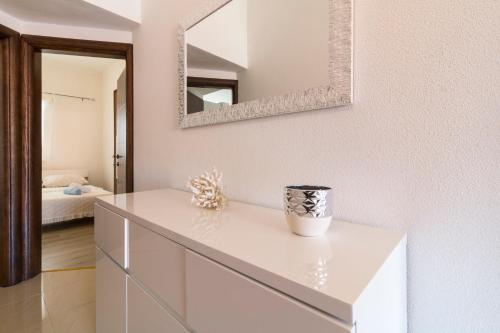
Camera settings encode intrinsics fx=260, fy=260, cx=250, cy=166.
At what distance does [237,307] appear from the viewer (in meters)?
0.55

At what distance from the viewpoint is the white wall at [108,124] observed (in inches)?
184

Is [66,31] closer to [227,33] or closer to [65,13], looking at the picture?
[65,13]

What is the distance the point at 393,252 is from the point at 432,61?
1.66 feet

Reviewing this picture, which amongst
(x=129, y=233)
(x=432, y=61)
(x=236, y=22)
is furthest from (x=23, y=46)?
(x=432, y=61)

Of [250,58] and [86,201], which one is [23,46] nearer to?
[250,58]

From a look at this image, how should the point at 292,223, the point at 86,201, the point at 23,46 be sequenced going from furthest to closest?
the point at 86,201 < the point at 23,46 < the point at 292,223

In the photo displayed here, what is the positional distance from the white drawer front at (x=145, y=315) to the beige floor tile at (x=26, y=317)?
1.02 m

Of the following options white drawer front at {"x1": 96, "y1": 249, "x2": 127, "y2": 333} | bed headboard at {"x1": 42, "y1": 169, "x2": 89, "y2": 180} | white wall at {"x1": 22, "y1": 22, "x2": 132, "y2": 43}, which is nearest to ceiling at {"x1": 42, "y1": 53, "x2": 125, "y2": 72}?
bed headboard at {"x1": 42, "y1": 169, "x2": 89, "y2": 180}

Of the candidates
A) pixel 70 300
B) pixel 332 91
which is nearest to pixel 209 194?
pixel 332 91

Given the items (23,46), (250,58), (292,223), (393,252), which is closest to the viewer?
(393,252)

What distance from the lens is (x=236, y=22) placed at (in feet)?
3.98

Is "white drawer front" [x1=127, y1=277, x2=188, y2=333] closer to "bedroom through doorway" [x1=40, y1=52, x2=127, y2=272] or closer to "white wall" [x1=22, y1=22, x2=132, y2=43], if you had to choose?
"white wall" [x1=22, y1=22, x2=132, y2=43]

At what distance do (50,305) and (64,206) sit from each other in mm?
2126

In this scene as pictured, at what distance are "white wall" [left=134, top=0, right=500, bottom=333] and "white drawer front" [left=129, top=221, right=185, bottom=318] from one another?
508 millimetres
